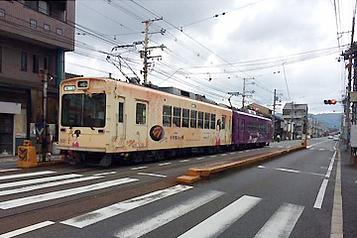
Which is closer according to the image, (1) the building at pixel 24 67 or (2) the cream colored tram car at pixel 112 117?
(2) the cream colored tram car at pixel 112 117

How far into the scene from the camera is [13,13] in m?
21.9

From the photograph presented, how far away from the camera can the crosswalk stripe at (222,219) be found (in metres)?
6.26

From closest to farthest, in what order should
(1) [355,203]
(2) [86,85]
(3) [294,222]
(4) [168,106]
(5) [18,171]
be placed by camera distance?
(3) [294,222] → (1) [355,203] → (5) [18,171] → (2) [86,85] → (4) [168,106]

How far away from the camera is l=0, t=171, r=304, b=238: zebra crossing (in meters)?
6.37

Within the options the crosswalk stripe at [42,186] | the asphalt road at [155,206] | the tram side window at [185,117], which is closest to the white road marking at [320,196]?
the asphalt road at [155,206]

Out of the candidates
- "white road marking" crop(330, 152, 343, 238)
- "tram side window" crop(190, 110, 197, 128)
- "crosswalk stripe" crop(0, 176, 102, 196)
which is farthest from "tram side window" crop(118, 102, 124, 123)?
"white road marking" crop(330, 152, 343, 238)

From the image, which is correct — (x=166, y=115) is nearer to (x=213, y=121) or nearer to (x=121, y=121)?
(x=121, y=121)

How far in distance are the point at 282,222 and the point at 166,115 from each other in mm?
11971

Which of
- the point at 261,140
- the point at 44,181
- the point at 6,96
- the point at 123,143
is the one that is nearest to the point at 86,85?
the point at 123,143

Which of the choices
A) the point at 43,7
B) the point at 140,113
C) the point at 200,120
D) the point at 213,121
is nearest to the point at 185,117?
the point at 200,120

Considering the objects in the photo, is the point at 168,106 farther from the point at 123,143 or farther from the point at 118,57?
the point at 118,57

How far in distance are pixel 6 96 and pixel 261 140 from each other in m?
25.0

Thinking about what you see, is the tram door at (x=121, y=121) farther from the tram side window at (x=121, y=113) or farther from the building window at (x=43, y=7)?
the building window at (x=43, y=7)

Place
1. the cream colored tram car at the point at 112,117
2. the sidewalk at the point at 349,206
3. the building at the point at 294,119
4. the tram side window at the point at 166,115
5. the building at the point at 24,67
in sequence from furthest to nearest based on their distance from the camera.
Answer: the building at the point at 294,119 < the building at the point at 24,67 < the tram side window at the point at 166,115 < the cream colored tram car at the point at 112,117 < the sidewalk at the point at 349,206
